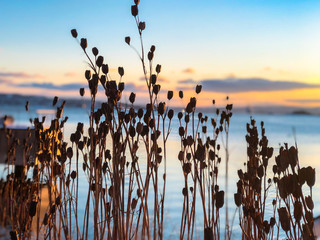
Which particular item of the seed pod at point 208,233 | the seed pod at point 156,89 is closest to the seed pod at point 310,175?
the seed pod at point 208,233

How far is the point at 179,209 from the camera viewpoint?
3506mm

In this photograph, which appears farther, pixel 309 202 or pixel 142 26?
pixel 142 26

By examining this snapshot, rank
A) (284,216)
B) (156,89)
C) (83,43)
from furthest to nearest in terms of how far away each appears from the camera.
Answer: (156,89) < (83,43) < (284,216)

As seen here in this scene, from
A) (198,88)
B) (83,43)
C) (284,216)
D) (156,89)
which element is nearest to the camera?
(284,216)

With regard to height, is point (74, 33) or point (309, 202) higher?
point (74, 33)

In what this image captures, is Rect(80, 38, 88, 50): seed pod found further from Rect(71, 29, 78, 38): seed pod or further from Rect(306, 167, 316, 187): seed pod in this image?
Rect(306, 167, 316, 187): seed pod

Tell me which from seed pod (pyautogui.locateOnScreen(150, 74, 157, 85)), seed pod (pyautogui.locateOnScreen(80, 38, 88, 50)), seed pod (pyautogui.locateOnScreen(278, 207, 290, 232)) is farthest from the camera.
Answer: seed pod (pyautogui.locateOnScreen(150, 74, 157, 85))

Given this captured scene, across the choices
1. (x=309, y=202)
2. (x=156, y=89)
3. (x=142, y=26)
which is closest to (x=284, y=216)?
(x=309, y=202)

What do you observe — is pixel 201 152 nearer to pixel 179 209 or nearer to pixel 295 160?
pixel 295 160

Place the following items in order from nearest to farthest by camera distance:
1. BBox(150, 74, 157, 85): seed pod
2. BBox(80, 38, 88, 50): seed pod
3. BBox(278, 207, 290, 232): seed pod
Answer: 1. BBox(278, 207, 290, 232): seed pod
2. BBox(80, 38, 88, 50): seed pod
3. BBox(150, 74, 157, 85): seed pod

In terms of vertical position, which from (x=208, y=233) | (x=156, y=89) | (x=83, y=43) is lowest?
(x=208, y=233)

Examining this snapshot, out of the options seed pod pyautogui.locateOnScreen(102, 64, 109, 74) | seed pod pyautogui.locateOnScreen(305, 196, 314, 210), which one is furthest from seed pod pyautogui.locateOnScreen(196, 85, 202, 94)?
seed pod pyautogui.locateOnScreen(305, 196, 314, 210)

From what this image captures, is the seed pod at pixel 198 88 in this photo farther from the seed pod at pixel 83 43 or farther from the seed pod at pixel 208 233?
the seed pod at pixel 208 233

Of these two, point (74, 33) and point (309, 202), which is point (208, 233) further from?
point (74, 33)
